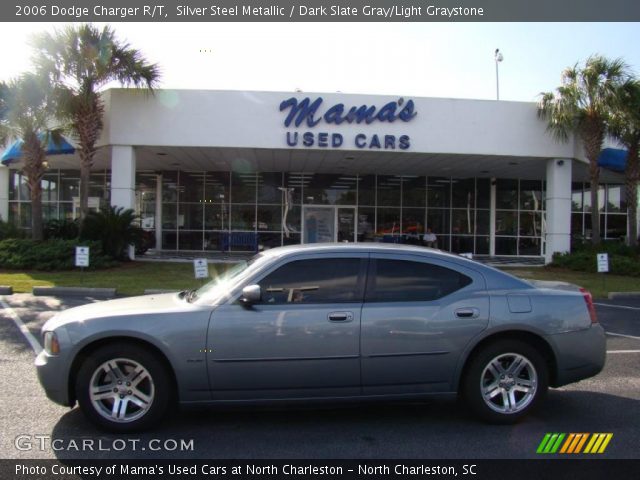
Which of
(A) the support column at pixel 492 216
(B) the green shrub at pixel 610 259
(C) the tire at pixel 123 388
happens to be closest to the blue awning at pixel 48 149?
(C) the tire at pixel 123 388

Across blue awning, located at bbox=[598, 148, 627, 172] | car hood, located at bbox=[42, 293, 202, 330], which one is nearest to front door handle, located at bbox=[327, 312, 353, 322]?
car hood, located at bbox=[42, 293, 202, 330]

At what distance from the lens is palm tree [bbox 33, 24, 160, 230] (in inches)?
650

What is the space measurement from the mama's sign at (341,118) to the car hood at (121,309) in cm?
1352

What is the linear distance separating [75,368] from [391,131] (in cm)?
1514

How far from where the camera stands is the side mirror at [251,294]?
4242 mm

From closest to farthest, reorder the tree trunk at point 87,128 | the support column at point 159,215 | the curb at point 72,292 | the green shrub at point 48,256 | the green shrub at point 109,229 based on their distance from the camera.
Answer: the curb at point 72,292, the green shrub at point 48,256, the tree trunk at point 87,128, the green shrub at point 109,229, the support column at point 159,215

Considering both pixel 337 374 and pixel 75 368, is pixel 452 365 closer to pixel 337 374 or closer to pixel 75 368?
pixel 337 374

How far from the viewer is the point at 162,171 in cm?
2528

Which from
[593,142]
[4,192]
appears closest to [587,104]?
[593,142]

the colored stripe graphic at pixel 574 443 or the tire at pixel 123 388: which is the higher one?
the tire at pixel 123 388

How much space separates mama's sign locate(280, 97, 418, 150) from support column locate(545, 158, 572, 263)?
5638 mm

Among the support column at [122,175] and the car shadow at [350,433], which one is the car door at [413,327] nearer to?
the car shadow at [350,433]

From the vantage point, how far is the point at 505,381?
4543mm
